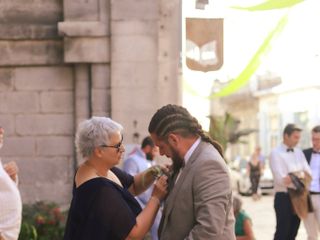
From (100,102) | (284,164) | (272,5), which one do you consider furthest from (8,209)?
(272,5)

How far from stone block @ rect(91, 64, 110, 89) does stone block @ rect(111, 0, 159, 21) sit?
667mm

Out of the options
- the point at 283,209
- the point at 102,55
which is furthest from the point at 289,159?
the point at 102,55

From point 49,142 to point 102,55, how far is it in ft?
4.21

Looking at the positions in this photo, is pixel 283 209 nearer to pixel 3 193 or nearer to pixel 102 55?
pixel 102 55

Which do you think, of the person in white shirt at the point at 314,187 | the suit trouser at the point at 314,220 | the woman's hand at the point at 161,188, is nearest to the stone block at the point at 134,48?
the person in white shirt at the point at 314,187

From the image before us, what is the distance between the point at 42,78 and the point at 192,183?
5668 mm

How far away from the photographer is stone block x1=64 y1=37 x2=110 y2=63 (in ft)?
29.8

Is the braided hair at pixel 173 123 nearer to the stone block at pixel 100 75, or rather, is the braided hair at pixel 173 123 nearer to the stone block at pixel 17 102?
the stone block at pixel 100 75

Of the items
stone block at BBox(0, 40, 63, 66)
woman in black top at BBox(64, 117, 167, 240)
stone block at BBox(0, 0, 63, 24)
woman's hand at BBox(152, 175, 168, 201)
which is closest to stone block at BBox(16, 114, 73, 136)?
stone block at BBox(0, 40, 63, 66)

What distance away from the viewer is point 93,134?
4.45 m

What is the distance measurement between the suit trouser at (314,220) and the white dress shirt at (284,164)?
0.37 metres

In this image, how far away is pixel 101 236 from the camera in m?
4.20

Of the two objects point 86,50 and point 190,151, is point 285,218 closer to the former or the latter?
point 86,50

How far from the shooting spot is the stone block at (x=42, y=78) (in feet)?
30.5
